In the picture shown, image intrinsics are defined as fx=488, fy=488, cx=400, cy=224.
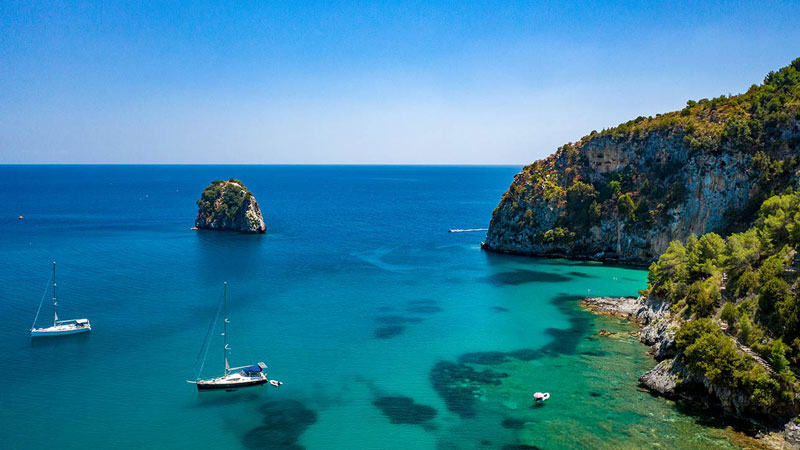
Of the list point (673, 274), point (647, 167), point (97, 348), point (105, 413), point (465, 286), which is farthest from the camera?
point (647, 167)

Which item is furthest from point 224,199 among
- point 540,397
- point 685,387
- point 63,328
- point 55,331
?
point 685,387

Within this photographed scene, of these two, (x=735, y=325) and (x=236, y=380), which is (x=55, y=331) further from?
(x=735, y=325)

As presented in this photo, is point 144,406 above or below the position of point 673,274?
below

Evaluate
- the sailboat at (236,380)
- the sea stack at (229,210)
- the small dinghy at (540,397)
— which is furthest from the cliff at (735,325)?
the sea stack at (229,210)

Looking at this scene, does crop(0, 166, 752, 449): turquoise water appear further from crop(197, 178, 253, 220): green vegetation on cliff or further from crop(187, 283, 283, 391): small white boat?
crop(197, 178, 253, 220): green vegetation on cliff

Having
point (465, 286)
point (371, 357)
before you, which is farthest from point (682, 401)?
point (465, 286)

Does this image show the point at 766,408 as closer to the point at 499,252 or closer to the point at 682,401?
the point at 682,401

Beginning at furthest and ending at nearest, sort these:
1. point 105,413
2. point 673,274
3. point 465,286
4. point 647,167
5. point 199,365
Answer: point 647,167
point 465,286
point 673,274
point 199,365
point 105,413
